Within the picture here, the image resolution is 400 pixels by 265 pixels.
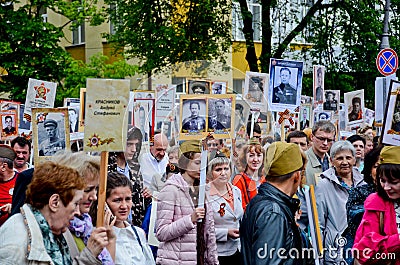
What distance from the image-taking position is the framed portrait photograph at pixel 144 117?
247 inches

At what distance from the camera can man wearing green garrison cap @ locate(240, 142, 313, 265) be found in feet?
16.1

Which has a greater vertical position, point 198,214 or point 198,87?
point 198,87

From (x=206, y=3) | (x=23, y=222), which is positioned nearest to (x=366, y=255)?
(x=23, y=222)

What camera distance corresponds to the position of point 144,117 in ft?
23.2

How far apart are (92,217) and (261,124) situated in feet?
4.90

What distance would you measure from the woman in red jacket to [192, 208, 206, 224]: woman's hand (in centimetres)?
140

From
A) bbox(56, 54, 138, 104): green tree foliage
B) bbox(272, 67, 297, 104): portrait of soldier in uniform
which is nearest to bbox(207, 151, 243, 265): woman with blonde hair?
bbox(272, 67, 297, 104): portrait of soldier in uniform

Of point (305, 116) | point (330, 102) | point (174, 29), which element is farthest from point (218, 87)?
point (174, 29)

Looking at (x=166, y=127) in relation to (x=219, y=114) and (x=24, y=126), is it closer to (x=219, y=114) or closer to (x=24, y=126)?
(x=219, y=114)

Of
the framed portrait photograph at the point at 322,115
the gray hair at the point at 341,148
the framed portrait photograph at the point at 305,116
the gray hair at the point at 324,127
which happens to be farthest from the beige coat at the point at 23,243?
the framed portrait photograph at the point at 305,116

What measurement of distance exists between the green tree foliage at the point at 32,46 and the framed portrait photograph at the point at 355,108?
1368cm

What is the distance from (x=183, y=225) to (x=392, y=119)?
5.97ft

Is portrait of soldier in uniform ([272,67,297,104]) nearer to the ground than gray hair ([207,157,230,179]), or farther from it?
farther from it

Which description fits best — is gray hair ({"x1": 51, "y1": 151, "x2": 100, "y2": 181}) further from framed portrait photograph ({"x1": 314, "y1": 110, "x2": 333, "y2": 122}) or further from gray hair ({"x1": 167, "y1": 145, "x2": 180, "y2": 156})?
framed portrait photograph ({"x1": 314, "y1": 110, "x2": 333, "y2": 122})
